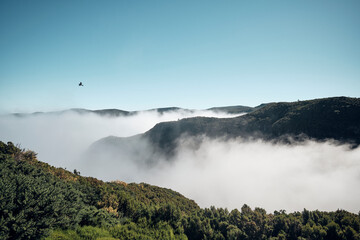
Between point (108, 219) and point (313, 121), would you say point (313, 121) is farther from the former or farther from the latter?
point (108, 219)

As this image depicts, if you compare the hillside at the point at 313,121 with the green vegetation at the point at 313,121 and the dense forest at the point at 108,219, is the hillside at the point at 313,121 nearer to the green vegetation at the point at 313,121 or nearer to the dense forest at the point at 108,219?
the green vegetation at the point at 313,121

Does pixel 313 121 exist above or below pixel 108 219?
above

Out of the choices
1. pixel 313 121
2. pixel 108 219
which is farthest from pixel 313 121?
pixel 108 219

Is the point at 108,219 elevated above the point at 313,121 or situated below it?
below

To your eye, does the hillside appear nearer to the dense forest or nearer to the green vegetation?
the green vegetation

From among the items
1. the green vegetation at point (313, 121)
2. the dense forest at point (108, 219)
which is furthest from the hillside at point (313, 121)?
the dense forest at point (108, 219)

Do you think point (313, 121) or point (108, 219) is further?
point (313, 121)

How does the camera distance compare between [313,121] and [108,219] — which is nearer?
[108,219]

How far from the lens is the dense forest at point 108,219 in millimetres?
11242

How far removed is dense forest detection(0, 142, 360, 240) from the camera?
11.2m

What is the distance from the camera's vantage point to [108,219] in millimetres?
18031

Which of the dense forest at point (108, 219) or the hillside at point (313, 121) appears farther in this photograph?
the hillside at point (313, 121)

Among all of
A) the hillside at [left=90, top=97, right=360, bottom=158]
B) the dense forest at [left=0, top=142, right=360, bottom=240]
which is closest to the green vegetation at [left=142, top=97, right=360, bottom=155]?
the hillside at [left=90, top=97, right=360, bottom=158]

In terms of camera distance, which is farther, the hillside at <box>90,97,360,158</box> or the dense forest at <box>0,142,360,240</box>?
the hillside at <box>90,97,360,158</box>
